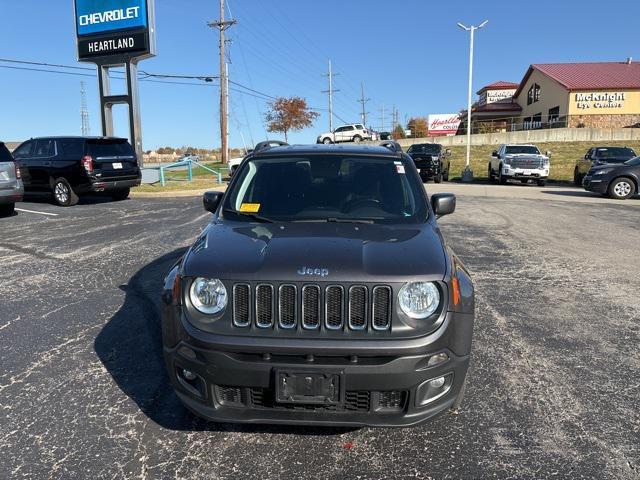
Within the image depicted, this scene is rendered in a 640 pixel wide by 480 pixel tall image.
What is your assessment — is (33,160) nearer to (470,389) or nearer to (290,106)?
(470,389)

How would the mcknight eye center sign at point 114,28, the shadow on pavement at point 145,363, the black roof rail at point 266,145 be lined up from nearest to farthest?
the shadow on pavement at point 145,363, the black roof rail at point 266,145, the mcknight eye center sign at point 114,28

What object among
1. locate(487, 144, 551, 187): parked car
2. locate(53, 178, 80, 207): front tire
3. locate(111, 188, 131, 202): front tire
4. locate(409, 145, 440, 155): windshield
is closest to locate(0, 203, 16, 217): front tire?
locate(53, 178, 80, 207): front tire

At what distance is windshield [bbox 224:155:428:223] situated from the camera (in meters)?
3.85

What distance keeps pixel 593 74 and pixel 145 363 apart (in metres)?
52.6

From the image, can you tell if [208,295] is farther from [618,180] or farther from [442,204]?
[618,180]

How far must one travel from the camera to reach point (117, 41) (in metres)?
20.1

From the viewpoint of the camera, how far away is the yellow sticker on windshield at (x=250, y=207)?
3913 mm

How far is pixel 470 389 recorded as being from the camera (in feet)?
11.8

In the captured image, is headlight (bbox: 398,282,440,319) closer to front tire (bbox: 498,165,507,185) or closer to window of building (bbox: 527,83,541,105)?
front tire (bbox: 498,165,507,185)

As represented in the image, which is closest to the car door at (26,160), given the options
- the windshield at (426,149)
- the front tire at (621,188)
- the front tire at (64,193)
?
the front tire at (64,193)

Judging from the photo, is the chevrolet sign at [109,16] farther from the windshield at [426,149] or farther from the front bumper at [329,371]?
the front bumper at [329,371]

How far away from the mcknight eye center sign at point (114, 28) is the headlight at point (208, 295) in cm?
1937

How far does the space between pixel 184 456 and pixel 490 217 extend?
10648mm

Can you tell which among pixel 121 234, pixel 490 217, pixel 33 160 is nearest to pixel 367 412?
pixel 121 234
